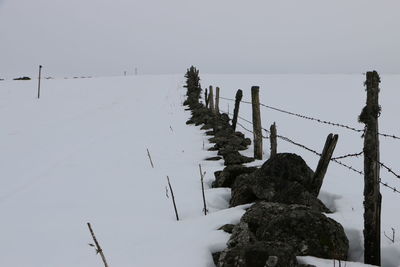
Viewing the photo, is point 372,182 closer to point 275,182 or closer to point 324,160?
point 324,160

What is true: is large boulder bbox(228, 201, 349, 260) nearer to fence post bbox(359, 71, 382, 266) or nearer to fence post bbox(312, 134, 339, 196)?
fence post bbox(359, 71, 382, 266)

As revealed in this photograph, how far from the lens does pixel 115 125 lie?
46.1 feet

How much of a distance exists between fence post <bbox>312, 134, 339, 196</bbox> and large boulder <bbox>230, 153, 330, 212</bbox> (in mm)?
93

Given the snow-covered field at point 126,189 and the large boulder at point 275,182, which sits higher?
the large boulder at point 275,182

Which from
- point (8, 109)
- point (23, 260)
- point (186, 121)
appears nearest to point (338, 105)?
point (186, 121)

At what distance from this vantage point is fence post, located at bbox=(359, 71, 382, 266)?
11.5 ft

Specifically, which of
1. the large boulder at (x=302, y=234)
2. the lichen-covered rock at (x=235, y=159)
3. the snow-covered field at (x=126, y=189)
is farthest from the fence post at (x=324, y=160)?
the lichen-covered rock at (x=235, y=159)

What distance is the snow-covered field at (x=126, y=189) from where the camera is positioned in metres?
4.21

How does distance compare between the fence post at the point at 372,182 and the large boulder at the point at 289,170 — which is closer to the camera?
the fence post at the point at 372,182

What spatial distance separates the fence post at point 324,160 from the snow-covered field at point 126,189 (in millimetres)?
394

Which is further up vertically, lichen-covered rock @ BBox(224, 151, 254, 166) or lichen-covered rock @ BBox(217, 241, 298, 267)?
lichen-covered rock @ BBox(224, 151, 254, 166)

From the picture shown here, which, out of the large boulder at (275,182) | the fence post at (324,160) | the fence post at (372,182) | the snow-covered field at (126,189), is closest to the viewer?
the fence post at (372,182)

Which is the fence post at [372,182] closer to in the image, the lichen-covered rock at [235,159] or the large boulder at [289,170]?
the large boulder at [289,170]

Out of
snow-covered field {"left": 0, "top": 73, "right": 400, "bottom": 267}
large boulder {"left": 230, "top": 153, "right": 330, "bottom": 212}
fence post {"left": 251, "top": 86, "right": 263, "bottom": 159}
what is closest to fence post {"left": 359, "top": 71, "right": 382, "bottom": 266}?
snow-covered field {"left": 0, "top": 73, "right": 400, "bottom": 267}
